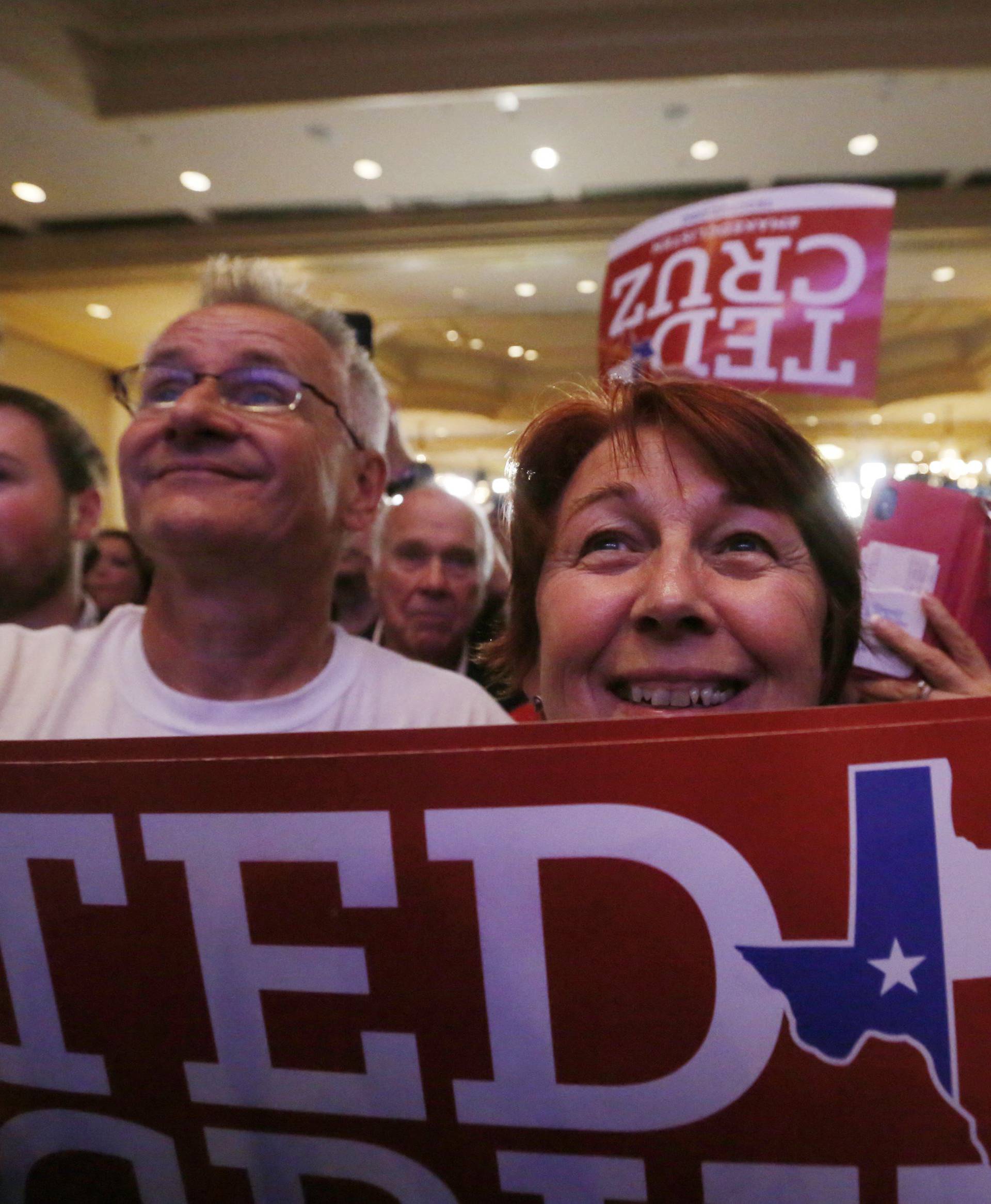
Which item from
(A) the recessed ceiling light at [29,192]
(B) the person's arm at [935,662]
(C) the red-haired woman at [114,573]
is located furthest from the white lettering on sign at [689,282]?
(A) the recessed ceiling light at [29,192]

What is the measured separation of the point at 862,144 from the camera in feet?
16.9

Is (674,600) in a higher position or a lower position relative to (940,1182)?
higher

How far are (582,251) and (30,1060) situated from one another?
6717 millimetres

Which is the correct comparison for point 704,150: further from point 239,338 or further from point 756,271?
point 239,338

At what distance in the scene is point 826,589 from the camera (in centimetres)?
80

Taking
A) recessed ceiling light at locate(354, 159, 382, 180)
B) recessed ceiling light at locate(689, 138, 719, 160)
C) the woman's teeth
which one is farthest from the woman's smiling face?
recessed ceiling light at locate(354, 159, 382, 180)

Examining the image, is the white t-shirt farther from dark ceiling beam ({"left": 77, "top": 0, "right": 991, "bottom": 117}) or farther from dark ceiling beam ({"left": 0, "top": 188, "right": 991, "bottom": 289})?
dark ceiling beam ({"left": 0, "top": 188, "right": 991, "bottom": 289})

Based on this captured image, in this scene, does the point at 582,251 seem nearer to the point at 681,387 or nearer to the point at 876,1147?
the point at 681,387

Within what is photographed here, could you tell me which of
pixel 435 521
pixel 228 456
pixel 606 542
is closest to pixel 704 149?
pixel 435 521

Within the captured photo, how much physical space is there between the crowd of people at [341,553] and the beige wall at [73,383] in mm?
7663

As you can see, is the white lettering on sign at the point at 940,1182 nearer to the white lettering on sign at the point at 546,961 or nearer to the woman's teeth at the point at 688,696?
the white lettering on sign at the point at 546,961

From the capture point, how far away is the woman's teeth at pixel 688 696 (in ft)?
2.37

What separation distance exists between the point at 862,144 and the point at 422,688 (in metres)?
5.77

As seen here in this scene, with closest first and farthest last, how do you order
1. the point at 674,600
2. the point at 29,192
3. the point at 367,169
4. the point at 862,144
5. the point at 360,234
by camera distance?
the point at 674,600 → the point at 862,144 → the point at 367,169 → the point at 29,192 → the point at 360,234
